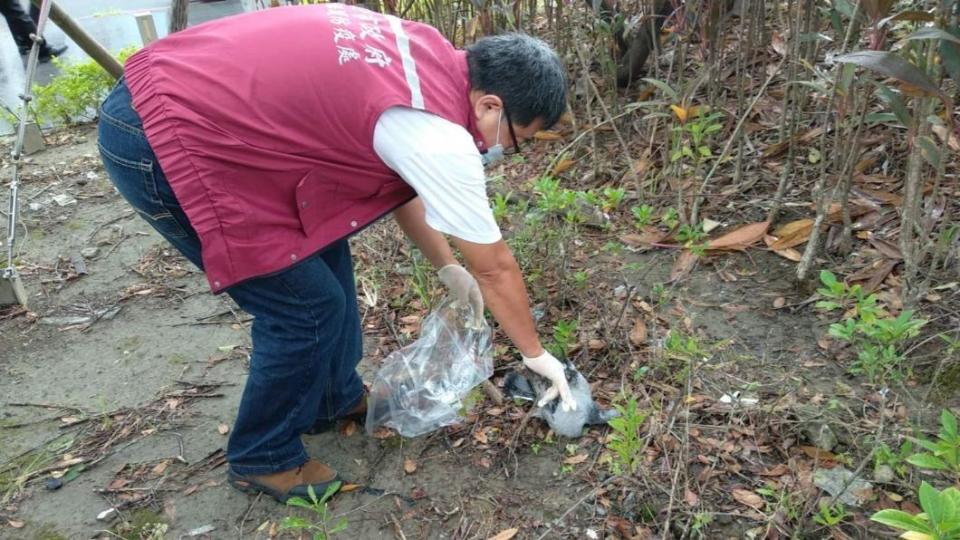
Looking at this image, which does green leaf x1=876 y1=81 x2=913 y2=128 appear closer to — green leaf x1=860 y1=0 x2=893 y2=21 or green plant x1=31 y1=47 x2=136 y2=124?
green leaf x1=860 y1=0 x2=893 y2=21

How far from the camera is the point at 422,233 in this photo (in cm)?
229

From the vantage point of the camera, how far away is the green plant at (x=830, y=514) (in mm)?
1577

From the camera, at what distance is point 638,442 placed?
1783 mm

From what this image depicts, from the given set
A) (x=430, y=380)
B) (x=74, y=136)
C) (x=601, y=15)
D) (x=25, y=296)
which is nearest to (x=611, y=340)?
(x=430, y=380)

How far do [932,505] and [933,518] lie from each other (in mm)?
19

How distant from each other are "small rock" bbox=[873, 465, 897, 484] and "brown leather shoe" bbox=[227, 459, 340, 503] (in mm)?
1389

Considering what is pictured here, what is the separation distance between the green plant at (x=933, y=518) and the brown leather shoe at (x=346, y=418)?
1561 mm

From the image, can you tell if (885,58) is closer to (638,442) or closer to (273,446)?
(638,442)

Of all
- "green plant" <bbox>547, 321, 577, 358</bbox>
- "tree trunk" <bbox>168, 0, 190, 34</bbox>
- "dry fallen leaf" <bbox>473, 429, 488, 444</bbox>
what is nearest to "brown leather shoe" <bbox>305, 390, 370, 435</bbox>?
"dry fallen leaf" <bbox>473, 429, 488, 444</bbox>

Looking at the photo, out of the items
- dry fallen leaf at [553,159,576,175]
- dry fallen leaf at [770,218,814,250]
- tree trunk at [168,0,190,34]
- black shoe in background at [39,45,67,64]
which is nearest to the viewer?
dry fallen leaf at [770,218,814,250]

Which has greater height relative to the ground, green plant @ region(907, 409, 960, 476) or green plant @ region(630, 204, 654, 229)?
green plant @ region(907, 409, 960, 476)

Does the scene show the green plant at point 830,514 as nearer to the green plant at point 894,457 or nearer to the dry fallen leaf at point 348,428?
the green plant at point 894,457

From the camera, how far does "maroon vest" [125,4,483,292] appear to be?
1.64 metres

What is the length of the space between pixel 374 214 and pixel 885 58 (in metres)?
1.23
